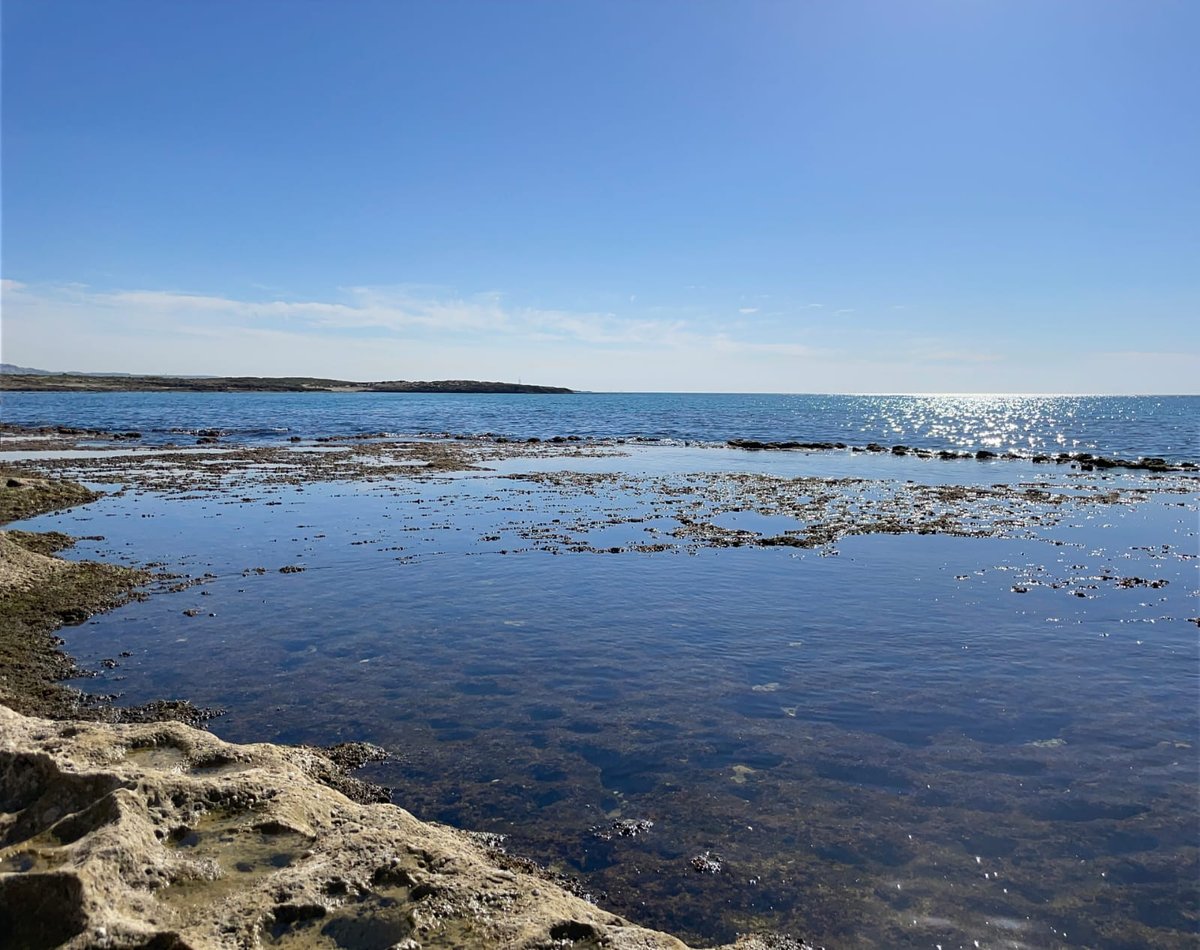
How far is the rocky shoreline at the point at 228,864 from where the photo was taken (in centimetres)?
408

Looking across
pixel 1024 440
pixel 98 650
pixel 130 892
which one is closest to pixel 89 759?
pixel 130 892

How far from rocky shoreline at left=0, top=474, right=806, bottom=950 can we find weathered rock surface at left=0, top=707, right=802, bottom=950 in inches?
0.4

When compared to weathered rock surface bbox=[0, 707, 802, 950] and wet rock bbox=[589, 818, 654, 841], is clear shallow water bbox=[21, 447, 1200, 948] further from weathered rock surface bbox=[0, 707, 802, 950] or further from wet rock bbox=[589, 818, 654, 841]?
weathered rock surface bbox=[0, 707, 802, 950]

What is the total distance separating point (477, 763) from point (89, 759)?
3.63 metres

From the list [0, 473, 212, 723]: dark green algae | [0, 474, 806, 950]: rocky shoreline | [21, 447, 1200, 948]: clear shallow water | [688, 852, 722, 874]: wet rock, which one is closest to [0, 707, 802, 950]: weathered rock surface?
[0, 474, 806, 950]: rocky shoreline

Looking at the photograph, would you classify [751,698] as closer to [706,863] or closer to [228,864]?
[706,863]

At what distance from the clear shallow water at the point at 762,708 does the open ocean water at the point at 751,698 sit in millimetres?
42

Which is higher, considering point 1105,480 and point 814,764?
point 1105,480

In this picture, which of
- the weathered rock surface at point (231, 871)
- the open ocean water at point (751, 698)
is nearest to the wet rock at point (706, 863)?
the open ocean water at point (751, 698)

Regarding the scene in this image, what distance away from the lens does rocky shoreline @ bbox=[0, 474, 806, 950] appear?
4082 millimetres

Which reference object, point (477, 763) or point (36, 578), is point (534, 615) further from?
point (36, 578)

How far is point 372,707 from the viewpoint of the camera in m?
9.41

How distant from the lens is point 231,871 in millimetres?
4758

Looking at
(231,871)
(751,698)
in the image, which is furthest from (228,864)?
(751,698)
